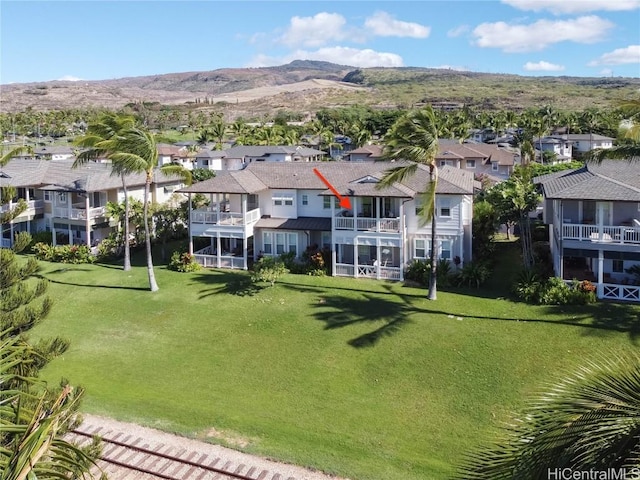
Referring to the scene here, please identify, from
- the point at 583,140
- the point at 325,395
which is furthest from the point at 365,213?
the point at 583,140

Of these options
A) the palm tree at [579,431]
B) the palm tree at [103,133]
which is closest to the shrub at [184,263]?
the palm tree at [103,133]

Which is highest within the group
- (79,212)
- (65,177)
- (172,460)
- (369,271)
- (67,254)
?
(65,177)

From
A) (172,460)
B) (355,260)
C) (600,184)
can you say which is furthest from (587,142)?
(172,460)

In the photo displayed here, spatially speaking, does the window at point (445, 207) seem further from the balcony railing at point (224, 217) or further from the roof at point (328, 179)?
the balcony railing at point (224, 217)

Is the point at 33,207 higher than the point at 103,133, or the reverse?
the point at 103,133

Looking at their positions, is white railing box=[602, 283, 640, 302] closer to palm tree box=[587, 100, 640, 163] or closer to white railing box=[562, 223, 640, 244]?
white railing box=[562, 223, 640, 244]

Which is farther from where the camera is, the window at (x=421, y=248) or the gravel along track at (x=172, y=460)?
the window at (x=421, y=248)

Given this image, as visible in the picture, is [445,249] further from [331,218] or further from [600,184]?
[600,184]
